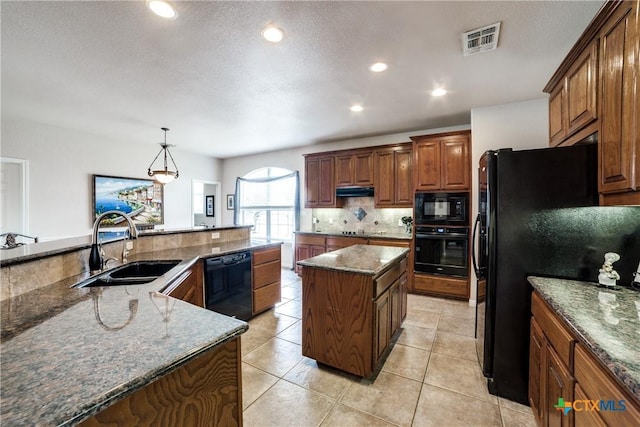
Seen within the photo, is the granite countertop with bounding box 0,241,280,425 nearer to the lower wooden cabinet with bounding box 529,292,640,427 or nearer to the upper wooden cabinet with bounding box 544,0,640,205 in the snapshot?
the lower wooden cabinet with bounding box 529,292,640,427

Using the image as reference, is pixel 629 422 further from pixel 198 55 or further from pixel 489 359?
pixel 198 55

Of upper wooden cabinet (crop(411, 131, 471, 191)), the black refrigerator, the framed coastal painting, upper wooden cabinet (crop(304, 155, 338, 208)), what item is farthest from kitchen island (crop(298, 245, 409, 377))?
the framed coastal painting

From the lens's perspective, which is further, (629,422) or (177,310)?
(177,310)

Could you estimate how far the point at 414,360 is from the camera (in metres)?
2.40

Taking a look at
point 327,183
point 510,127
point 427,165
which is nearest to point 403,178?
point 427,165

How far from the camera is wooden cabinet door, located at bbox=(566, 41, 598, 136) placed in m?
1.60

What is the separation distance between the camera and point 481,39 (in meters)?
2.07

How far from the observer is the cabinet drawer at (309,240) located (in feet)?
16.5

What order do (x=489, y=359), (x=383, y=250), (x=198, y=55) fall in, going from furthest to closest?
(x=383, y=250), (x=198, y=55), (x=489, y=359)

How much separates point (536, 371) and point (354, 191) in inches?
144

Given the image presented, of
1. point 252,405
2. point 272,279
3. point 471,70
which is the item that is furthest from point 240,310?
point 471,70

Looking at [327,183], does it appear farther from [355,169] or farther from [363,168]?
[363,168]

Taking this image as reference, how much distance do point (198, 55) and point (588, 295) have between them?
3.28 meters

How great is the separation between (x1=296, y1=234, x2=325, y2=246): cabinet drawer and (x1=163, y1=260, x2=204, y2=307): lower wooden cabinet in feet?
8.85
